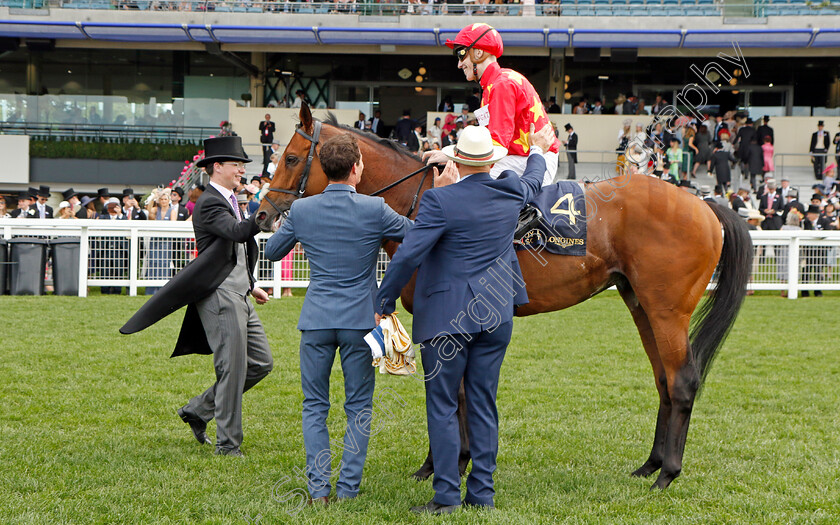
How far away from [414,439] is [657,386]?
1.57 meters

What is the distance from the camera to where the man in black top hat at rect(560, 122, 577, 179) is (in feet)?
67.8

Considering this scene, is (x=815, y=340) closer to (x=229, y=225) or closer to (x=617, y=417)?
(x=617, y=417)

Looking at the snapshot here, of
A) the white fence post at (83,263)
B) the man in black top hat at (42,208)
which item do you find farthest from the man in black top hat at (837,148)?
the man in black top hat at (42,208)

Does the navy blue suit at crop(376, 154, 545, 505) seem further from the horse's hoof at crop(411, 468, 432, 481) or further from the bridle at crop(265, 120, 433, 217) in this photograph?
the bridle at crop(265, 120, 433, 217)

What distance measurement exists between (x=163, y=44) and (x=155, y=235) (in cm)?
1684

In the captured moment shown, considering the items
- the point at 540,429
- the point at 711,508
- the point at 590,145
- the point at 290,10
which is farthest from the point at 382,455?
the point at 290,10

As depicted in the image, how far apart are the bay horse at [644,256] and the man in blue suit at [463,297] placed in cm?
77

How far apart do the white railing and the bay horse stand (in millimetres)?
7028

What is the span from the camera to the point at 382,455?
474 cm

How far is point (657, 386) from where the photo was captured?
4617mm

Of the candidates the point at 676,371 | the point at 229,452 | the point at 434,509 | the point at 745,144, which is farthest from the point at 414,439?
the point at 745,144

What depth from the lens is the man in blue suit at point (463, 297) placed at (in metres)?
3.54

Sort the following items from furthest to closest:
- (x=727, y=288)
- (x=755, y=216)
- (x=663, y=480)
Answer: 1. (x=755, y=216)
2. (x=727, y=288)
3. (x=663, y=480)

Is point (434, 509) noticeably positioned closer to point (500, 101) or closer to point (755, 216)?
point (500, 101)
